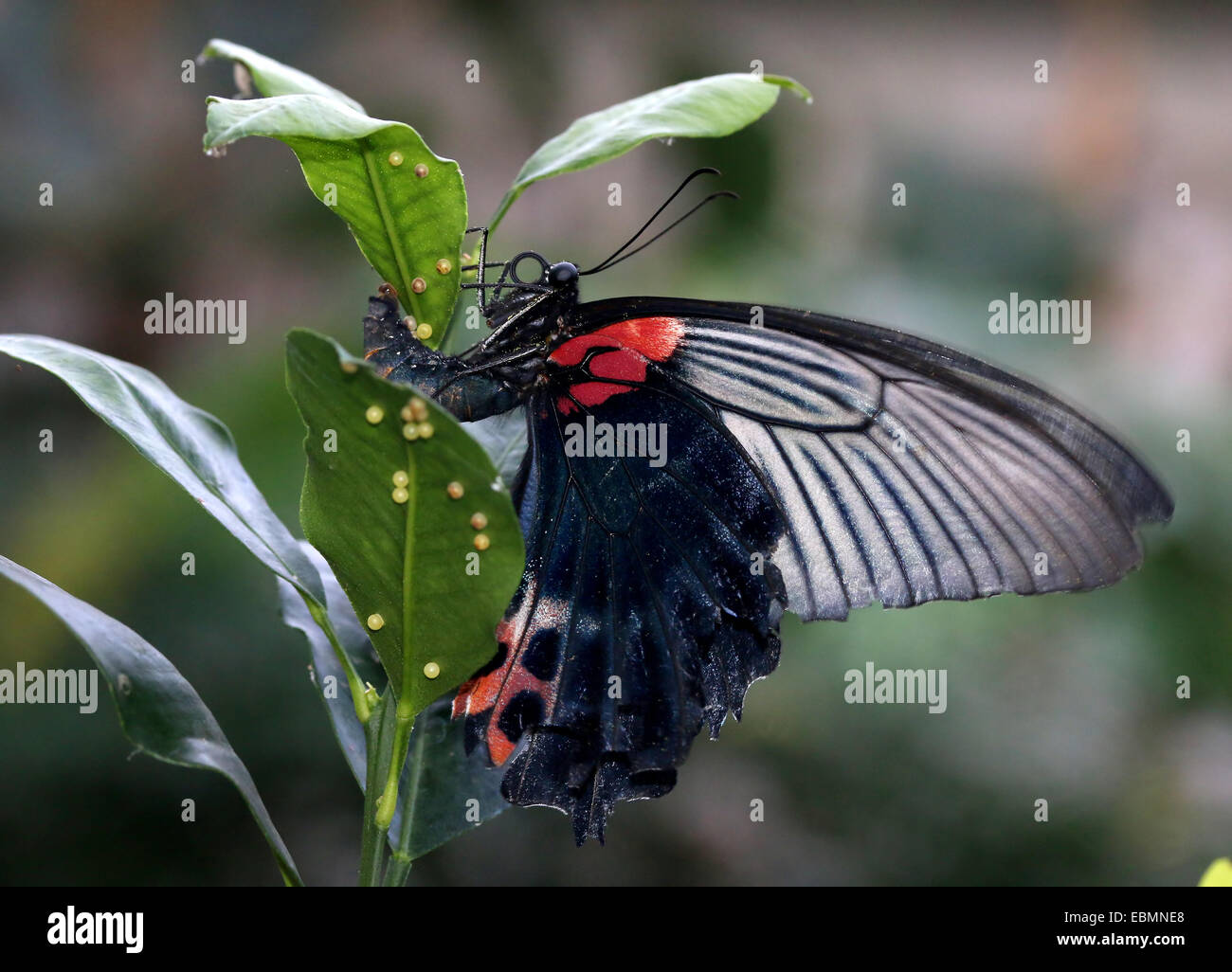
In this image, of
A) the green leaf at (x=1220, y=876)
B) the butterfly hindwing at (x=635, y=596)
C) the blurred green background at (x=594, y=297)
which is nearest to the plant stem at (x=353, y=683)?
the butterfly hindwing at (x=635, y=596)

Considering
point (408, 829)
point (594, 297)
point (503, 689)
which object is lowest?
point (408, 829)

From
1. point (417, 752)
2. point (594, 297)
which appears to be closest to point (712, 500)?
point (417, 752)

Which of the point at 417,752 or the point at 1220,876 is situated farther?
the point at 417,752

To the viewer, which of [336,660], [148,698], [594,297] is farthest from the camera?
[594,297]

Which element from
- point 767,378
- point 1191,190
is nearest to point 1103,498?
point 767,378

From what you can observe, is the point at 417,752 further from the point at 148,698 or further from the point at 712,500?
the point at 712,500

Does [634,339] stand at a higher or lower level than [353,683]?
higher

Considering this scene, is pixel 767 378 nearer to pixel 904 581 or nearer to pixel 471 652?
pixel 904 581
